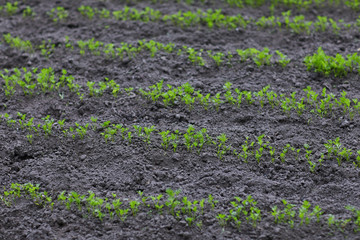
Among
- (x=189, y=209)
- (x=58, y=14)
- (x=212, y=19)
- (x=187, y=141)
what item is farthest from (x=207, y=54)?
(x=189, y=209)

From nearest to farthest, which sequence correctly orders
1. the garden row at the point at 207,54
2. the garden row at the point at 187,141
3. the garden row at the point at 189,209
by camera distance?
the garden row at the point at 189,209, the garden row at the point at 187,141, the garden row at the point at 207,54

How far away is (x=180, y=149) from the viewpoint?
15.0 feet

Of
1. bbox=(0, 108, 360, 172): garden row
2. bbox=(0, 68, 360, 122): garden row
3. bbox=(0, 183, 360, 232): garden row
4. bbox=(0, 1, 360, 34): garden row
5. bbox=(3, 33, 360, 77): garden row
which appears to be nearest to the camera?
bbox=(0, 183, 360, 232): garden row

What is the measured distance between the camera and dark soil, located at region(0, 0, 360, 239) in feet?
12.8

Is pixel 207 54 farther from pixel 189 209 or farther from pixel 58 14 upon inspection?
pixel 189 209

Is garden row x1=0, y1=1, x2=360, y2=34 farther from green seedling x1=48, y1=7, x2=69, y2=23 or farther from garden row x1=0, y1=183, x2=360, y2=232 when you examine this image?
garden row x1=0, y1=183, x2=360, y2=232

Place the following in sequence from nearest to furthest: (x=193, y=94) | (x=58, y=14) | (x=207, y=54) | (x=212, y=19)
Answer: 1. (x=193, y=94)
2. (x=207, y=54)
3. (x=212, y=19)
4. (x=58, y=14)

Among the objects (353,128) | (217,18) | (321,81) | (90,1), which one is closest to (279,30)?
(217,18)

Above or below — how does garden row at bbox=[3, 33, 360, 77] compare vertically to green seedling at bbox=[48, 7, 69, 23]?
below

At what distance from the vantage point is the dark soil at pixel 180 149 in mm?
3895

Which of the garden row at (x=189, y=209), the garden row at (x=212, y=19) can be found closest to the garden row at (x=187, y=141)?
the garden row at (x=189, y=209)

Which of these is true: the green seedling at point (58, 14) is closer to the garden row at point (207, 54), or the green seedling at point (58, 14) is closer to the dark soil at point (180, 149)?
the dark soil at point (180, 149)

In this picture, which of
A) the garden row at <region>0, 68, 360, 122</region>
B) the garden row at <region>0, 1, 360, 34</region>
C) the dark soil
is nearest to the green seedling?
the garden row at <region>0, 1, 360, 34</region>

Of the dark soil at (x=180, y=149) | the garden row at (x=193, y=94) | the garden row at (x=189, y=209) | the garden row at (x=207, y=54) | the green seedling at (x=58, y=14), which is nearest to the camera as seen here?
the garden row at (x=189, y=209)
